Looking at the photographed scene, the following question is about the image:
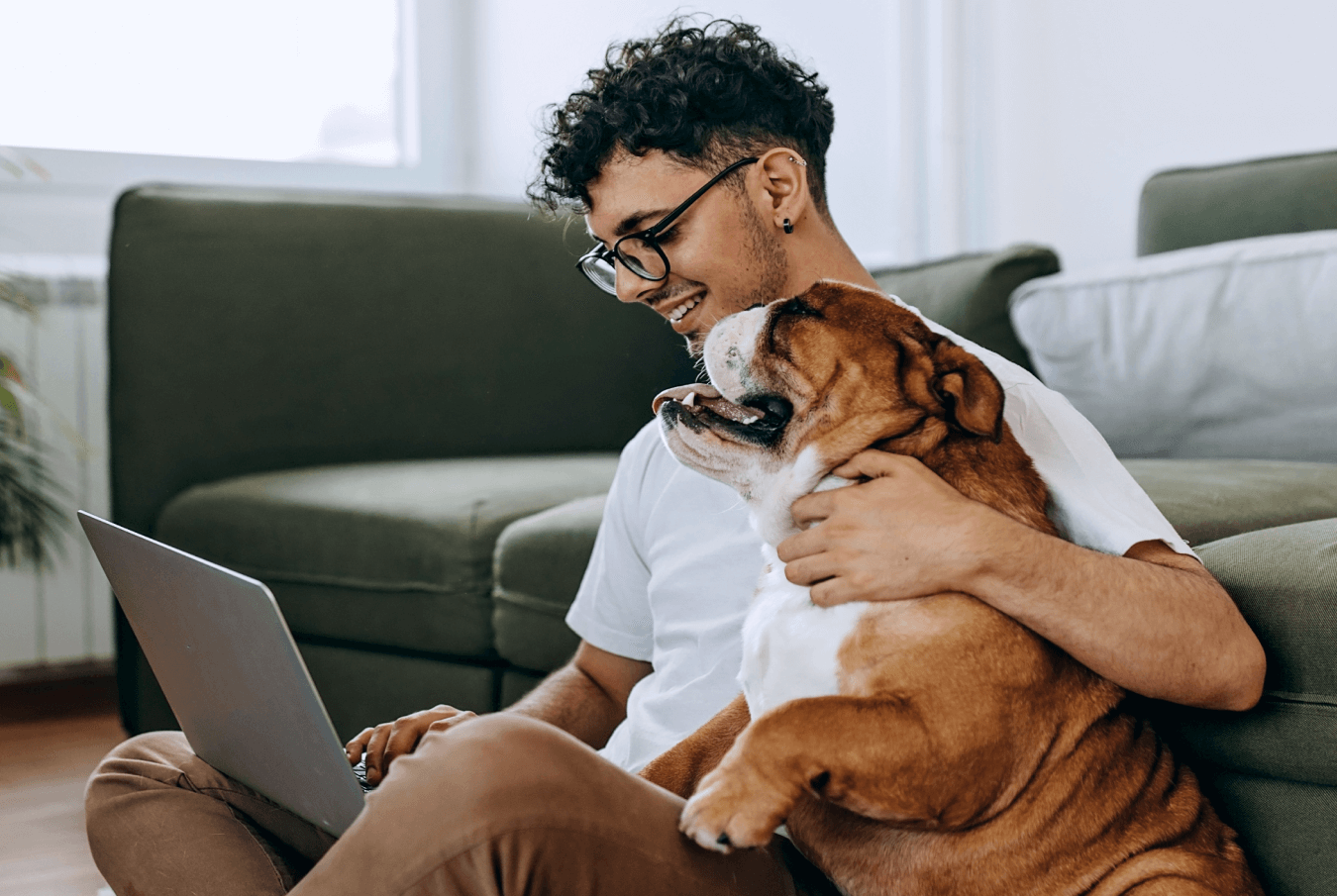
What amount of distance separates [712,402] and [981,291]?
1185 mm

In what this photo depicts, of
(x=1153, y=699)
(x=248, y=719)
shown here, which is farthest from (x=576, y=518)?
(x=1153, y=699)

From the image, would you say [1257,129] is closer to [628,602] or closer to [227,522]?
[628,602]

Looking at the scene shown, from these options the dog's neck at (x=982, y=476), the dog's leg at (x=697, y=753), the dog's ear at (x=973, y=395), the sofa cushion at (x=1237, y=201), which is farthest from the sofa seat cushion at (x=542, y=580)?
the sofa cushion at (x=1237, y=201)

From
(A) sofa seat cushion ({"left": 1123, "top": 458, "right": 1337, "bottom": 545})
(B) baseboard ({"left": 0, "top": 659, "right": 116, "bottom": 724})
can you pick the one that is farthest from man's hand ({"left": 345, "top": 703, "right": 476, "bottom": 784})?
(B) baseboard ({"left": 0, "top": 659, "right": 116, "bottom": 724})

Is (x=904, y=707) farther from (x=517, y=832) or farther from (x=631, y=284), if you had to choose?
(x=631, y=284)

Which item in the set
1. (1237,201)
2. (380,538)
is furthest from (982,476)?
(1237,201)

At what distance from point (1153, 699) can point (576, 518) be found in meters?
1.02

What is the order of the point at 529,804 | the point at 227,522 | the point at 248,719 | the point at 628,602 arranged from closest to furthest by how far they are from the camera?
1. the point at 529,804
2. the point at 248,719
3. the point at 628,602
4. the point at 227,522

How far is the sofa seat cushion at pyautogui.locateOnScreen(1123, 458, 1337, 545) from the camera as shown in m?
1.60

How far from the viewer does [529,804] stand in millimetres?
919

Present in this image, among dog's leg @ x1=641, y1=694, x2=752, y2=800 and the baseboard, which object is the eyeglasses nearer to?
dog's leg @ x1=641, y1=694, x2=752, y2=800

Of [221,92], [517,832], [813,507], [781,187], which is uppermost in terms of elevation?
[221,92]

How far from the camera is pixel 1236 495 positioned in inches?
66.5

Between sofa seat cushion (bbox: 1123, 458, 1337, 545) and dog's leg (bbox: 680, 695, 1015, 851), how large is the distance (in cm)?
75
